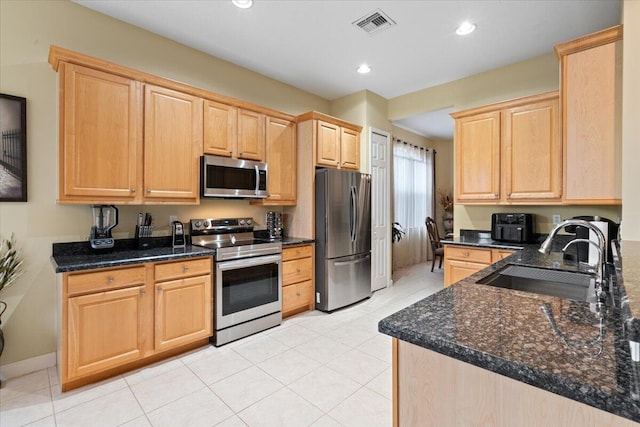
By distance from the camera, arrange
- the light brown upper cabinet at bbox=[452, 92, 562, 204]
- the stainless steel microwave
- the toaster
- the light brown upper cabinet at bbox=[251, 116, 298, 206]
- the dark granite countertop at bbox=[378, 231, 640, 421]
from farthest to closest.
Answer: the light brown upper cabinet at bbox=[251, 116, 298, 206], the toaster, the light brown upper cabinet at bbox=[452, 92, 562, 204], the stainless steel microwave, the dark granite countertop at bbox=[378, 231, 640, 421]

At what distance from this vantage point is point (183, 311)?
264 cm

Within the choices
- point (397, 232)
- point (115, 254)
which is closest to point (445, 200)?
→ point (397, 232)

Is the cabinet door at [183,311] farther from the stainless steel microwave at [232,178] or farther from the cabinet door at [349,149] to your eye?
the cabinet door at [349,149]

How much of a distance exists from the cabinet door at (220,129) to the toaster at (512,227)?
3.06 m

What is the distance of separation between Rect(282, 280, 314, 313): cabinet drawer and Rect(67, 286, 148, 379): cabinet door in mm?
1465

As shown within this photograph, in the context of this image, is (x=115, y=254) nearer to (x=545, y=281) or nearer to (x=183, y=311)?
(x=183, y=311)

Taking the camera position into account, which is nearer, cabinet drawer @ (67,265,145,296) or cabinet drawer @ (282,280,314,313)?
cabinet drawer @ (67,265,145,296)

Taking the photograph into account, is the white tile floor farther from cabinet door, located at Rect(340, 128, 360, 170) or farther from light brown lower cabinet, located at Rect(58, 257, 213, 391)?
cabinet door, located at Rect(340, 128, 360, 170)

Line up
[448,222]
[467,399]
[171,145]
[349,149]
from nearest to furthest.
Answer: [467,399] → [171,145] → [349,149] → [448,222]

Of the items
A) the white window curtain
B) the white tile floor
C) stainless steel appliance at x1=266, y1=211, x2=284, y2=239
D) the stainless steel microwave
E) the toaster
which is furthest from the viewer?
Answer: the white window curtain

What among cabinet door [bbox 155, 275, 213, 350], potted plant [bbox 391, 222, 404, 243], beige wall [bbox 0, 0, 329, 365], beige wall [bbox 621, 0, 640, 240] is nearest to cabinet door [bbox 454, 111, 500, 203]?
beige wall [bbox 621, 0, 640, 240]

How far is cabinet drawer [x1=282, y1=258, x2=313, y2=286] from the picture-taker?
3.49 m

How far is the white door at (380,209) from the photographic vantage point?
458 centimetres

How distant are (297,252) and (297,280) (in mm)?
332
